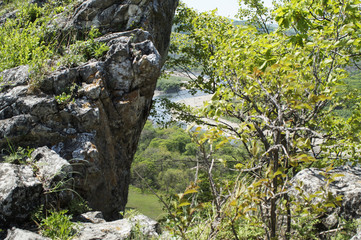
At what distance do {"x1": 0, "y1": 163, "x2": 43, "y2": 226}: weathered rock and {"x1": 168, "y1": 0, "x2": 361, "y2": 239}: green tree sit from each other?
7.45 ft

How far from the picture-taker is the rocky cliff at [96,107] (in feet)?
15.0

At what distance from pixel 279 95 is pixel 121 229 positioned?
2412 mm

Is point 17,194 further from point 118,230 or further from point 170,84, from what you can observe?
point 170,84

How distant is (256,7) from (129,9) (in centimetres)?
1241

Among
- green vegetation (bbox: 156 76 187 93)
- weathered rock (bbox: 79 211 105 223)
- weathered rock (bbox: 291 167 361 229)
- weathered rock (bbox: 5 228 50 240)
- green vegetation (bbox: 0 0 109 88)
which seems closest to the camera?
weathered rock (bbox: 5 228 50 240)

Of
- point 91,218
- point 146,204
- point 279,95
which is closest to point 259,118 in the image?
point 279,95

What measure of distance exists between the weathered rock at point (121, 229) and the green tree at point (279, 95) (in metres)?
1.12

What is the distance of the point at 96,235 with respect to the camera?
10.9 ft

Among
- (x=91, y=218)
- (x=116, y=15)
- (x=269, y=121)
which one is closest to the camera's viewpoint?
(x=269, y=121)

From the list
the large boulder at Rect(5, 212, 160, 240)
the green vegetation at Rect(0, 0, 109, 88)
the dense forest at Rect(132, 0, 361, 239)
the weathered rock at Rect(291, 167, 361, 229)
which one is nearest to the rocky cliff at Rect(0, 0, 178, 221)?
the green vegetation at Rect(0, 0, 109, 88)

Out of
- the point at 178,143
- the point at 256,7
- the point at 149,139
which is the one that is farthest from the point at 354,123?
the point at 149,139

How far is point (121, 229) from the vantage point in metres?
3.50

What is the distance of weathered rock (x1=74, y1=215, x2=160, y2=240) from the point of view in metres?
3.31

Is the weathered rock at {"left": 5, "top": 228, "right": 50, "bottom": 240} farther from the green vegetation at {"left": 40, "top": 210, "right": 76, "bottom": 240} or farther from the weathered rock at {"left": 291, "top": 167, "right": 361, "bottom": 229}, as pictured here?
the weathered rock at {"left": 291, "top": 167, "right": 361, "bottom": 229}
